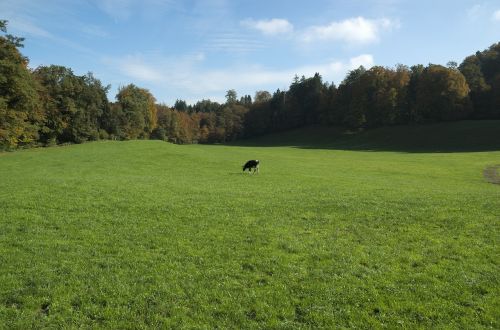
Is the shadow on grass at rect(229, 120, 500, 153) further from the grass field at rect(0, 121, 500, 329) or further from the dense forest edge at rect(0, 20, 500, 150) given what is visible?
the grass field at rect(0, 121, 500, 329)

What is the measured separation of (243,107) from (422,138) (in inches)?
3385

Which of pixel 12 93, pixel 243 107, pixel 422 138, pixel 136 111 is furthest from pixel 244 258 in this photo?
pixel 243 107

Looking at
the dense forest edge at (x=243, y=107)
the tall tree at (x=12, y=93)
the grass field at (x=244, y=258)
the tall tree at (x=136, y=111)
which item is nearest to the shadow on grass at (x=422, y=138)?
the dense forest edge at (x=243, y=107)

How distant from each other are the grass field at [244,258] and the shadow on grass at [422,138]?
208 ft

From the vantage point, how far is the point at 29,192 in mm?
21219

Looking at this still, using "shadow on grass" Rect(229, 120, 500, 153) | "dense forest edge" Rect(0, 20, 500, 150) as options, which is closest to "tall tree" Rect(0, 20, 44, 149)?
"dense forest edge" Rect(0, 20, 500, 150)

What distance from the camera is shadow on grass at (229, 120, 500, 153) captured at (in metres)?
79.6

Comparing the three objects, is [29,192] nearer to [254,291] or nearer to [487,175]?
[254,291]

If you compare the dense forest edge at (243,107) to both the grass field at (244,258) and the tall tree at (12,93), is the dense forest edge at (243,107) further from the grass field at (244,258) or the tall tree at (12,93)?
the grass field at (244,258)

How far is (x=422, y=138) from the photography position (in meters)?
91.7

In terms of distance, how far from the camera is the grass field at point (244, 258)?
8.70 meters

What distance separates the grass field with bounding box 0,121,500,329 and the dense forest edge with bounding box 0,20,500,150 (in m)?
46.0

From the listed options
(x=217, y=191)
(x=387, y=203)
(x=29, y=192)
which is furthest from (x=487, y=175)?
(x=29, y=192)

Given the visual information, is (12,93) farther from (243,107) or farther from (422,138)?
(243,107)
